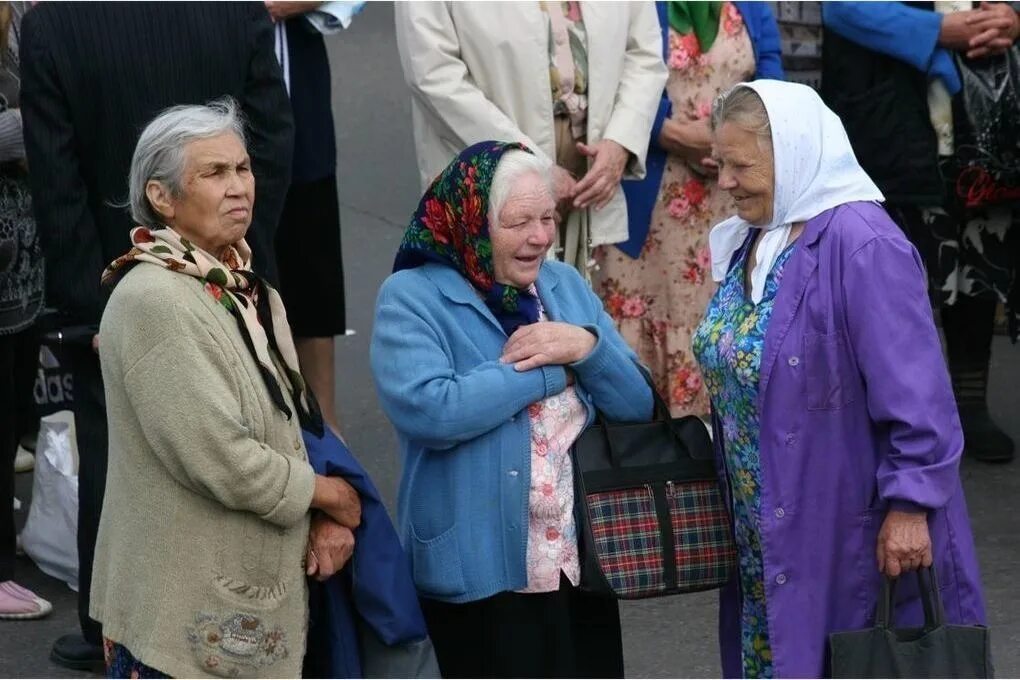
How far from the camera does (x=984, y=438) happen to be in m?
6.40

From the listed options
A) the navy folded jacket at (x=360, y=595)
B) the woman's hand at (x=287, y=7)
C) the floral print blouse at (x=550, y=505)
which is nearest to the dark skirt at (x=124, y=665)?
the navy folded jacket at (x=360, y=595)

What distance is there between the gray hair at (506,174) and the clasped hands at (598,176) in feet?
5.30

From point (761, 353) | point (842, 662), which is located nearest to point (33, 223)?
point (761, 353)

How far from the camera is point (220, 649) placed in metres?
3.48

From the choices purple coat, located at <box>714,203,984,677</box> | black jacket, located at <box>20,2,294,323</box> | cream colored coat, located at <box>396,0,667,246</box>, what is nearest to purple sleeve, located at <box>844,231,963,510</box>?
purple coat, located at <box>714,203,984,677</box>

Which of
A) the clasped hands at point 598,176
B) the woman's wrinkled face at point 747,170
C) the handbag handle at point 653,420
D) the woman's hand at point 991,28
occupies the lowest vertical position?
the handbag handle at point 653,420

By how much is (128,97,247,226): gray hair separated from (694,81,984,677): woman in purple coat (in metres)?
1.05

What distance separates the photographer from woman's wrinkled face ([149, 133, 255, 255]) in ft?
11.7

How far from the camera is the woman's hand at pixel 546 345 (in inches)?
148

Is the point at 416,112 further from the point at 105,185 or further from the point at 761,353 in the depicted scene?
the point at 761,353

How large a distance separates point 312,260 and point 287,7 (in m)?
0.87

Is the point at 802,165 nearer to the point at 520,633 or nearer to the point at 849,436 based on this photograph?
the point at 849,436

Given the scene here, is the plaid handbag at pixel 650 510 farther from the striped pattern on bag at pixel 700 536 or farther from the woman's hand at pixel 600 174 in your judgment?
the woman's hand at pixel 600 174

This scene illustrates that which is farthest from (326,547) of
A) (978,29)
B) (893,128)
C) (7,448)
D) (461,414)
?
(978,29)
